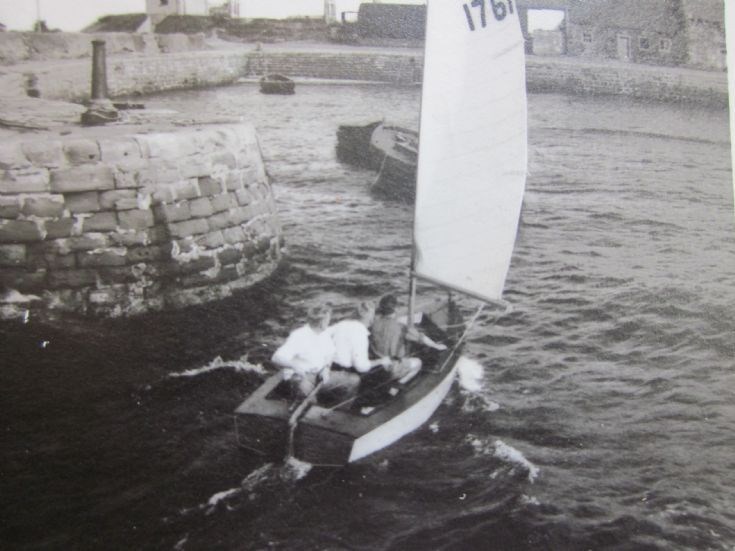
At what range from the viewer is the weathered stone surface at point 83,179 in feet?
27.8

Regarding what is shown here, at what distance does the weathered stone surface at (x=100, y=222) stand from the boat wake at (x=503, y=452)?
5.60 m

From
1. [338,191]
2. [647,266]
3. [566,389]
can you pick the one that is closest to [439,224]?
[566,389]

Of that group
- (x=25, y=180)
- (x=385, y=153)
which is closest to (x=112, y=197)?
(x=25, y=180)

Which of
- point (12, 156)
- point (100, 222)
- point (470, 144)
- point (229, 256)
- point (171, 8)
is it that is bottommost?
point (229, 256)

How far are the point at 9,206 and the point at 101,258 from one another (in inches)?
51.2

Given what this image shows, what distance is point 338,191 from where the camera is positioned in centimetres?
1758

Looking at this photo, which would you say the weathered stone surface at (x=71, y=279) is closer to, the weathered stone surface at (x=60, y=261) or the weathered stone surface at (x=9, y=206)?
the weathered stone surface at (x=60, y=261)

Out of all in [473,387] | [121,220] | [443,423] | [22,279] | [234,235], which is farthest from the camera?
[234,235]

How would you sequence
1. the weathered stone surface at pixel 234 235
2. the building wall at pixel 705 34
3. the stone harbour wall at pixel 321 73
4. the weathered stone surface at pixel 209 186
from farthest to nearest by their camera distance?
the stone harbour wall at pixel 321 73
the building wall at pixel 705 34
the weathered stone surface at pixel 234 235
the weathered stone surface at pixel 209 186

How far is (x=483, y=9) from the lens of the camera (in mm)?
6477

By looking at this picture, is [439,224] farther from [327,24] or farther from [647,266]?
[327,24]

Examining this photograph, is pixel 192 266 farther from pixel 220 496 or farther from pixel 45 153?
pixel 220 496

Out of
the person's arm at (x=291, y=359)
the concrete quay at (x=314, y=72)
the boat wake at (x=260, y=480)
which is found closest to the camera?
the boat wake at (x=260, y=480)

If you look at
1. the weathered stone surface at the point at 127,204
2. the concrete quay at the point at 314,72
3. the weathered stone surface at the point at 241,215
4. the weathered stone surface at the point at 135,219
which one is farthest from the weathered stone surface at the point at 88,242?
the concrete quay at the point at 314,72
